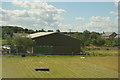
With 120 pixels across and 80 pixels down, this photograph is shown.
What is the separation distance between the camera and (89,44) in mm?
73125

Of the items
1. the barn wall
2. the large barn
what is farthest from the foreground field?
the barn wall

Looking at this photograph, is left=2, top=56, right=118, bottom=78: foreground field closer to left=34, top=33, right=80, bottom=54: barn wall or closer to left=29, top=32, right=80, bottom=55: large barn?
left=29, top=32, right=80, bottom=55: large barn

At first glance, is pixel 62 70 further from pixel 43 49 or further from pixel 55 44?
pixel 55 44

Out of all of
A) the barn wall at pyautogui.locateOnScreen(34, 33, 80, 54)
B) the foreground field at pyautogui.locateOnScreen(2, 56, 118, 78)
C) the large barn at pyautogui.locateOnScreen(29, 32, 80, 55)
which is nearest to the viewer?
the foreground field at pyautogui.locateOnScreen(2, 56, 118, 78)

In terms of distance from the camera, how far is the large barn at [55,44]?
46.1 meters

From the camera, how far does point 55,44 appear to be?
4784cm

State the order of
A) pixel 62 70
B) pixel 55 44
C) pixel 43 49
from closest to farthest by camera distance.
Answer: pixel 62 70
pixel 43 49
pixel 55 44

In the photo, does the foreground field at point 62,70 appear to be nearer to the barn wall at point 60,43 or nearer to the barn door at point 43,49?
the barn door at point 43,49

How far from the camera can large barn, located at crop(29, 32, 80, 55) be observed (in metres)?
46.1

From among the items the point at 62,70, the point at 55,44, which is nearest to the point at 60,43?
the point at 55,44

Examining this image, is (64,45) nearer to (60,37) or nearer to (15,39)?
(60,37)

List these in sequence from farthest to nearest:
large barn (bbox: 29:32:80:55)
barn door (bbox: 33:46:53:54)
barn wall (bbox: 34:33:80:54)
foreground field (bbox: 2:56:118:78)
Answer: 1. barn wall (bbox: 34:33:80:54)
2. large barn (bbox: 29:32:80:55)
3. barn door (bbox: 33:46:53:54)
4. foreground field (bbox: 2:56:118:78)

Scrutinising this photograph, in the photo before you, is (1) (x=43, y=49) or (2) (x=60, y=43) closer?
(1) (x=43, y=49)

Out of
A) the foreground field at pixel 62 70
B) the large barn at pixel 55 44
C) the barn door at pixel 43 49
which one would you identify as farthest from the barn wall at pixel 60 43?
the foreground field at pixel 62 70
